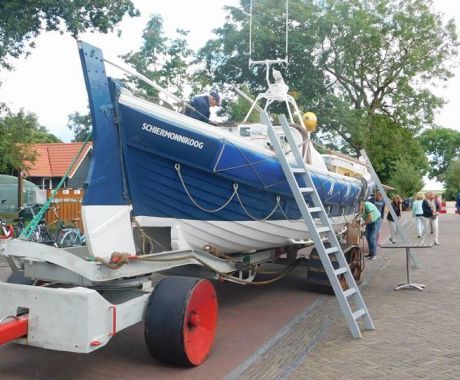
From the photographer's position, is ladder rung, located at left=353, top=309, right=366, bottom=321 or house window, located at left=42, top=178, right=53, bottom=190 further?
house window, located at left=42, top=178, right=53, bottom=190

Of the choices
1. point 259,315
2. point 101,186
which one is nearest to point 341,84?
point 259,315

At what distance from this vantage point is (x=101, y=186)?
5.31 meters

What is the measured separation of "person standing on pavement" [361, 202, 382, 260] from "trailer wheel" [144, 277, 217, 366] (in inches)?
326

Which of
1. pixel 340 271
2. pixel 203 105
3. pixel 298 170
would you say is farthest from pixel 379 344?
pixel 203 105

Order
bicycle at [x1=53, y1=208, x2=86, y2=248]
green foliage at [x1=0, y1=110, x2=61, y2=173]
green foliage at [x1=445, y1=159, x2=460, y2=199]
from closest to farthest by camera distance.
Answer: bicycle at [x1=53, y1=208, x2=86, y2=248]
green foliage at [x1=0, y1=110, x2=61, y2=173]
green foliage at [x1=445, y1=159, x2=460, y2=199]

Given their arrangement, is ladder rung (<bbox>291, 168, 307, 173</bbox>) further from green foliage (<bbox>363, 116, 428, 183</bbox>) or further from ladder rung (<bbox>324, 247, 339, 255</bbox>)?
green foliage (<bbox>363, 116, 428, 183</bbox>)

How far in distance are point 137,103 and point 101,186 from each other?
1.02 meters

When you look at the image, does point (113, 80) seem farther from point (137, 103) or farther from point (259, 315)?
point (259, 315)

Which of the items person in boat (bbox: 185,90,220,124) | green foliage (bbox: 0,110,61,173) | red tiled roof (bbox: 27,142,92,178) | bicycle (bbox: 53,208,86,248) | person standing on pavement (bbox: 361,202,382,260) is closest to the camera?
person in boat (bbox: 185,90,220,124)

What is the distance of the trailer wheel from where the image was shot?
4918mm

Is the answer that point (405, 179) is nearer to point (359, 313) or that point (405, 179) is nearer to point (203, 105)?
point (359, 313)

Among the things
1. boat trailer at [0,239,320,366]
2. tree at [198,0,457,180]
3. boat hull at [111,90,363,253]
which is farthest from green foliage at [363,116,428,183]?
boat trailer at [0,239,320,366]

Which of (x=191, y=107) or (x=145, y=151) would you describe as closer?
(x=145, y=151)

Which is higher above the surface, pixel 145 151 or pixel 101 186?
pixel 145 151
